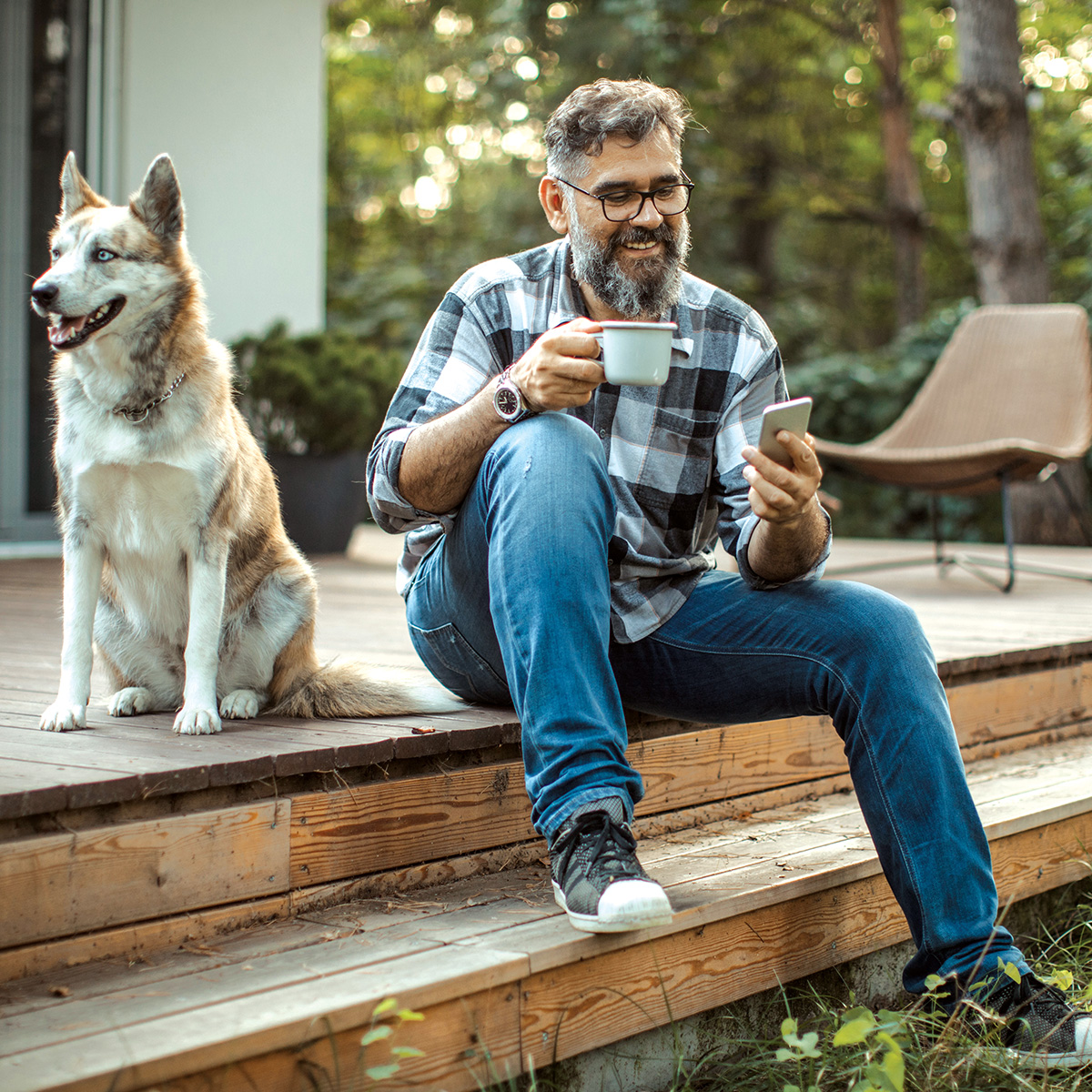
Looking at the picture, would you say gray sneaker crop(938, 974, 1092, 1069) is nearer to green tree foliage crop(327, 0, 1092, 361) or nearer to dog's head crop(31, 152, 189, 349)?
dog's head crop(31, 152, 189, 349)

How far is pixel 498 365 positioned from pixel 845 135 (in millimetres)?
13111

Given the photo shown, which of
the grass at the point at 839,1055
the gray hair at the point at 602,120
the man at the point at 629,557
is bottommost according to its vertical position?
the grass at the point at 839,1055

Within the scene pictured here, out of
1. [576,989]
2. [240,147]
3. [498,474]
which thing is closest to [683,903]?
[576,989]

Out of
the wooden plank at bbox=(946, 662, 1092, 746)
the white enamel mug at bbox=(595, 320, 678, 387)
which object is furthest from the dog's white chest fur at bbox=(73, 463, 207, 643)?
the wooden plank at bbox=(946, 662, 1092, 746)

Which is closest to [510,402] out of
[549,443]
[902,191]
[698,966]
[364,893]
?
[549,443]

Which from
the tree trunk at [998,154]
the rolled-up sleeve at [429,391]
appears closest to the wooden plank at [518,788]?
the rolled-up sleeve at [429,391]

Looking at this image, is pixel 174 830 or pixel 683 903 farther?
pixel 683 903

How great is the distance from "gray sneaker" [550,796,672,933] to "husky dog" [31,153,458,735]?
53cm

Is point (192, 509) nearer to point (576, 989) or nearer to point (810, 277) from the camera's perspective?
point (576, 989)

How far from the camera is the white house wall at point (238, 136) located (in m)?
5.19

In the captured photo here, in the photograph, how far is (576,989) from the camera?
5.24 feet

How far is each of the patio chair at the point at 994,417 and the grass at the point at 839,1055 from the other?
2739 mm

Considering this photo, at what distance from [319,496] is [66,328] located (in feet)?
11.2

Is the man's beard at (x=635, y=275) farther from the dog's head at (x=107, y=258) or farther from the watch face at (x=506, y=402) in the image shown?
the dog's head at (x=107, y=258)
